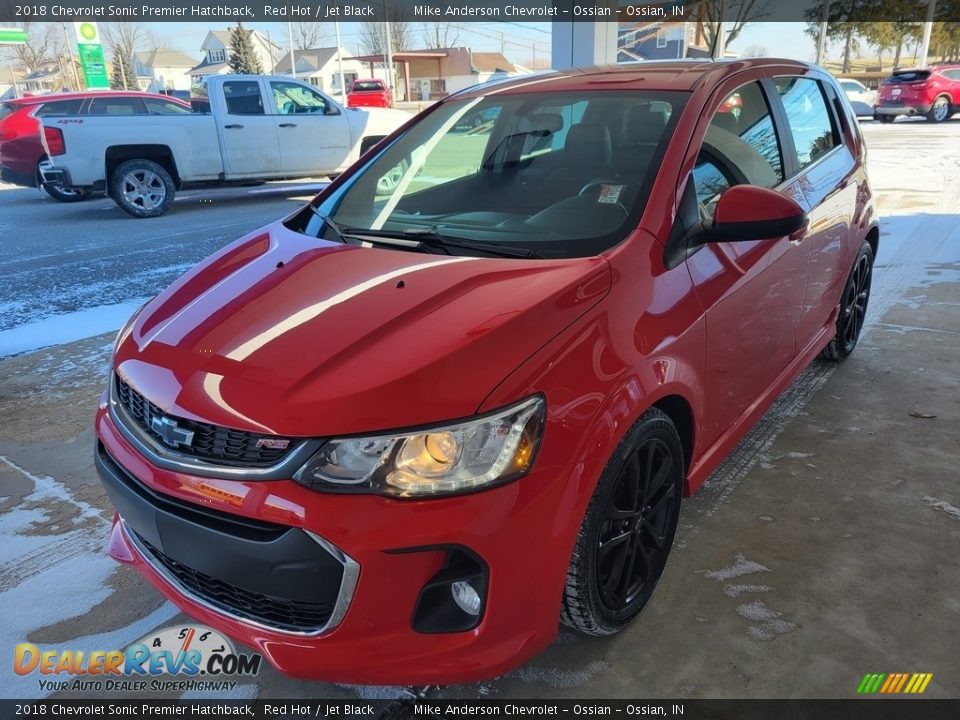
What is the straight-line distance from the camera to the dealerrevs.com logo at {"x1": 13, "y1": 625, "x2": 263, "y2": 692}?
2.13 m

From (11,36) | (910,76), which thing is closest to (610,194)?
(910,76)

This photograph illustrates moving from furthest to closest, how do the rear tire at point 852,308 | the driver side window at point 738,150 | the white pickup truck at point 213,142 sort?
the white pickup truck at point 213,142 → the rear tire at point 852,308 → the driver side window at point 738,150

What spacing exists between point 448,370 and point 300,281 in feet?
2.47

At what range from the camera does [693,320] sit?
2246 mm

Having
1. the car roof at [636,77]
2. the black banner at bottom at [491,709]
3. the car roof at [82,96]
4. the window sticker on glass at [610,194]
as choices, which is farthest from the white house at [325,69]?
the black banner at bottom at [491,709]

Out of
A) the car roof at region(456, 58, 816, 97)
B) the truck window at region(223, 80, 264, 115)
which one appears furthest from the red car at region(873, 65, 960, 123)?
the car roof at region(456, 58, 816, 97)

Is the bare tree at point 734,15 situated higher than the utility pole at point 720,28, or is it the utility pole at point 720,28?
the bare tree at point 734,15

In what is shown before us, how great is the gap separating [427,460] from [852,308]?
342cm

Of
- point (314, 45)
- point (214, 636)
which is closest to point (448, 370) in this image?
point (214, 636)

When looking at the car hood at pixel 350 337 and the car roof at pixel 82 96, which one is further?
the car roof at pixel 82 96

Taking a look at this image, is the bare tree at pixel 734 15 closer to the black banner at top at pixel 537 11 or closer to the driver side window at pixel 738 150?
the black banner at top at pixel 537 11

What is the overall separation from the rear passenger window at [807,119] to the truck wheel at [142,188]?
857cm

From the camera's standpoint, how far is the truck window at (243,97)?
1027cm

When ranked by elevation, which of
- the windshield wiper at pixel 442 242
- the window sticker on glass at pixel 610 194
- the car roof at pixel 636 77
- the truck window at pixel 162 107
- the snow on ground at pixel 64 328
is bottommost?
the snow on ground at pixel 64 328
